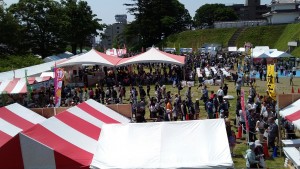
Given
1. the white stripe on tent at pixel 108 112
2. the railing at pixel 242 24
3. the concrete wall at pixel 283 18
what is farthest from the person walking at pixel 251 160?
the railing at pixel 242 24

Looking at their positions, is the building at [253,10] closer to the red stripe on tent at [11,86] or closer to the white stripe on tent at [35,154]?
the red stripe on tent at [11,86]

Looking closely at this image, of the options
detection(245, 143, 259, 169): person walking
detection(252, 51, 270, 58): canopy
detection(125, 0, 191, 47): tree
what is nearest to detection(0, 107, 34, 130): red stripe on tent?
detection(245, 143, 259, 169): person walking

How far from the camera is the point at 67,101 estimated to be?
61.2ft

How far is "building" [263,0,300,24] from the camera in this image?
65.4m

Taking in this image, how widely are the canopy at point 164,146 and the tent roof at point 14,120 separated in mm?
2185

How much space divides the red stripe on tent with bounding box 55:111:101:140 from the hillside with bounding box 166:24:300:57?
45018 mm

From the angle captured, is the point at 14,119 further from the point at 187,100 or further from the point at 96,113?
the point at 187,100

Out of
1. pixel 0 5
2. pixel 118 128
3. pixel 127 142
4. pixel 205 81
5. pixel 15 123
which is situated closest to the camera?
pixel 127 142

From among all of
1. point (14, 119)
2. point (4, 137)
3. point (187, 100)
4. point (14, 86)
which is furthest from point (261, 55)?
point (4, 137)

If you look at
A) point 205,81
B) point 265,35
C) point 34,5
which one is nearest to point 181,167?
point 205,81

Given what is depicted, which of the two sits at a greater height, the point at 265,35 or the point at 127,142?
the point at 265,35

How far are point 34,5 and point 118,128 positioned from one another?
43496mm

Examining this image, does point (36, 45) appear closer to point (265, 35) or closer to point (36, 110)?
point (265, 35)

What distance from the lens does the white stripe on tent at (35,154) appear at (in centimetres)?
757
